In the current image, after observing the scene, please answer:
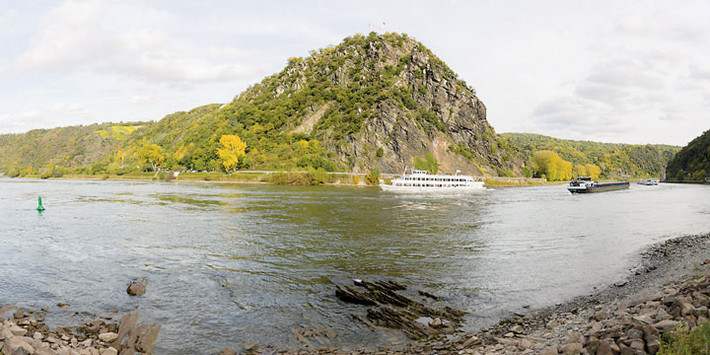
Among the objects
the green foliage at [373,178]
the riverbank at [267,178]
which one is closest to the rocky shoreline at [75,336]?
the riverbank at [267,178]

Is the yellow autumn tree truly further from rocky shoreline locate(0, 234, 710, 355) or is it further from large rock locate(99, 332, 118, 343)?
large rock locate(99, 332, 118, 343)

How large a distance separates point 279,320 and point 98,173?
175251mm

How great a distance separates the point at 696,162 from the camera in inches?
7293

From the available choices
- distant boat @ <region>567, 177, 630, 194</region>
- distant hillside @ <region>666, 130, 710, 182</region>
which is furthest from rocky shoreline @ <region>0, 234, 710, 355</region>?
distant hillside @ <region>666, 130, 710, 182</region>

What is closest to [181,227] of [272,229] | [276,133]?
[272,229]

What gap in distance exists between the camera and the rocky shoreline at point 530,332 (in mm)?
8703

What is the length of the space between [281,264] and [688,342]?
61.5 ft

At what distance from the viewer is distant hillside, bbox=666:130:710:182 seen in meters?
178

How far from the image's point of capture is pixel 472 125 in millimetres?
180000

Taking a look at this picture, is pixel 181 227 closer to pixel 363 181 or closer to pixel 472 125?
pixel 363 181

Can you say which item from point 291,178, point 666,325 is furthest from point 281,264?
point 291,178

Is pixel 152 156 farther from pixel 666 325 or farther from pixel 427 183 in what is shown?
pixel 666 325

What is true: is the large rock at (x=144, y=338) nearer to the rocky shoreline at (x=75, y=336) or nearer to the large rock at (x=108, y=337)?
the rocky shoreline at (x=75, y=336)

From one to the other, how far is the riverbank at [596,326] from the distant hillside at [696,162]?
214669 mm
